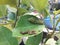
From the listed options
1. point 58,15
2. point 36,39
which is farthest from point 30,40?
point 58,15

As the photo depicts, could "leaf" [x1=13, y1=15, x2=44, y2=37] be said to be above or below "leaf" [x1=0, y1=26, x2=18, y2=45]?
above

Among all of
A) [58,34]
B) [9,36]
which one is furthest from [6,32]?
[58,34]

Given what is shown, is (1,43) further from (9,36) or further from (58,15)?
(58,15)

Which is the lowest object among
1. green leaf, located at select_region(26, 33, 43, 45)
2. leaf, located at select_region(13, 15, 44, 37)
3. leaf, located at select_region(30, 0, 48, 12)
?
green leaf, located at select_region(26, 33, 43, 45)

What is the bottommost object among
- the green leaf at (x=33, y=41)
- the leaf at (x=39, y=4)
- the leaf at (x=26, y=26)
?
the green leaf at (x=33, y=41)

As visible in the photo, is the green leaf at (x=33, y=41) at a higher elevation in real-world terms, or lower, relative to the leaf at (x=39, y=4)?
lower

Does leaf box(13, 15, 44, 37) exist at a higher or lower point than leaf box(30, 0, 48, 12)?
lower

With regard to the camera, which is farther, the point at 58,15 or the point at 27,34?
the point at 58,15

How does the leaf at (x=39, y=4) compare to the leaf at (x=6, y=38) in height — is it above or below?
above

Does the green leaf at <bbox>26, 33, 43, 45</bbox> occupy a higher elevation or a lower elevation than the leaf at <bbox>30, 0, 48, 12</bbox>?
lower
